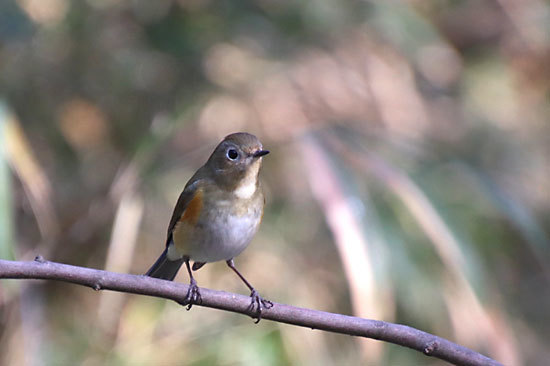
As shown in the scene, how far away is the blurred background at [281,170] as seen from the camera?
14.1 ft

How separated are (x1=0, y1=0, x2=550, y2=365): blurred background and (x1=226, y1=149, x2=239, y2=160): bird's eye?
926mm

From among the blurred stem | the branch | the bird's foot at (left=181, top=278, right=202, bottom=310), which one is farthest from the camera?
the blurred stem

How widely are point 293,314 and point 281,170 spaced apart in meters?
3.40

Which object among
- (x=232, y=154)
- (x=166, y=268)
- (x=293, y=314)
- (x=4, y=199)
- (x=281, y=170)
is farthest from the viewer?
(x=281, y=170)

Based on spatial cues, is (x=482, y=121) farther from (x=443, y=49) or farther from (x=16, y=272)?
(x=16, y=272)

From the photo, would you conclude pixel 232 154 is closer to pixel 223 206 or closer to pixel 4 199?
pixel 223 206

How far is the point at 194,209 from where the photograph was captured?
313cm

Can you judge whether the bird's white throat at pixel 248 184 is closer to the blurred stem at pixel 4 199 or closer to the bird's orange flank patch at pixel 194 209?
the bird's orange flank patch at pixel 194 209

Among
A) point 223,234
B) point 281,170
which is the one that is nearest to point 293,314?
point 223,234

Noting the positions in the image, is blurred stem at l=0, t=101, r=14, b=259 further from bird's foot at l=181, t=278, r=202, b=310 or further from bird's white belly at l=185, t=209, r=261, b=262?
bird's foot at l=181, t=278, r=202, b=310

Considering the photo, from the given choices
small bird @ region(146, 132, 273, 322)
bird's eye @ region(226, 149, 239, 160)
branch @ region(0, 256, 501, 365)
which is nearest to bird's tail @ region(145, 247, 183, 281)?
small bird @ region(146, 132, 273, 322)

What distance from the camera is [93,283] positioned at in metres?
2.06

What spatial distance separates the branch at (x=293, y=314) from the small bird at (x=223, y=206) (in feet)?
2.69

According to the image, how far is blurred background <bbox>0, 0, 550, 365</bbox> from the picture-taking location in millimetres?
4301
